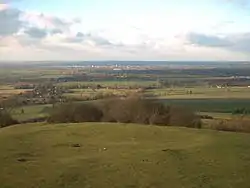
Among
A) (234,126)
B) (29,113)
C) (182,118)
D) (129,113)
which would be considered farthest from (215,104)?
(29,113)

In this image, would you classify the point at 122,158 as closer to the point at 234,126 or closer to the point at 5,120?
the point at 234,126

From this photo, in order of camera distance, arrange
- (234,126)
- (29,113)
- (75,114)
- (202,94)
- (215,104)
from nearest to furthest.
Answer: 1. (234,126)
2. (75,114)
3. (29,113)
4. (215,104)
5. (202,94)

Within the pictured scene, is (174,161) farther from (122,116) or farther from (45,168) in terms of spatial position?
(122,116)

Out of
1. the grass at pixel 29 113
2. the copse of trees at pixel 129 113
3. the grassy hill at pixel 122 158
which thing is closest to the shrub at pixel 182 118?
the copse of trees at pixel 129 113

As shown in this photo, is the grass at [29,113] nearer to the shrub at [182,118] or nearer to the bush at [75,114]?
the bush at [75,114]

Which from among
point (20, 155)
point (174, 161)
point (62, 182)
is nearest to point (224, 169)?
point (174, 161)

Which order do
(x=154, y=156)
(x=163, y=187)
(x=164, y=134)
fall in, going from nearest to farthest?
(x=163, y=187), (x=154, y=156), (x=164, y=134)

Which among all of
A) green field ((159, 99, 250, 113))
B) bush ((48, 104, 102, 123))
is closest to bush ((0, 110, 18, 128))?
bush ((48, 104, 102, 123))

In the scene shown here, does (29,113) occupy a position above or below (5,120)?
below
